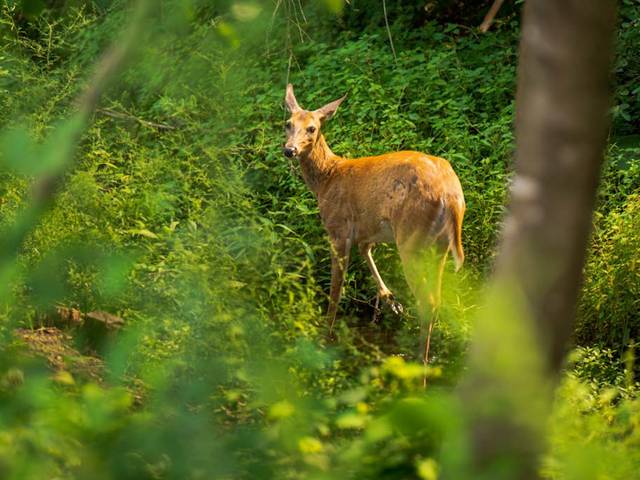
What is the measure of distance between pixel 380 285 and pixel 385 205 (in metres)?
0.64

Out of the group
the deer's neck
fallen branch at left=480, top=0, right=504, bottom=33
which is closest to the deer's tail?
the deer's neck

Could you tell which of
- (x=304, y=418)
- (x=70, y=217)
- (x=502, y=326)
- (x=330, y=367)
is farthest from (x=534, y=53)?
(x=70, y=217)

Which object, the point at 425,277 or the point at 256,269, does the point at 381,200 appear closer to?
the point at 425,277

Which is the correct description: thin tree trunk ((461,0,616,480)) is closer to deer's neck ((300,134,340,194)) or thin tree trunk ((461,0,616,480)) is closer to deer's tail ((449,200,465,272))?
deer's tail ((449,200,465,272))

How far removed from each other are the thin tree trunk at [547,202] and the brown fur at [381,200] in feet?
13.1

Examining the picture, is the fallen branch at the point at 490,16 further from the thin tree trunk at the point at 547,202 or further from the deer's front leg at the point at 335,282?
the thin tree trunk at the point at 547,202

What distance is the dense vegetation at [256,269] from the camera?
3705 mm

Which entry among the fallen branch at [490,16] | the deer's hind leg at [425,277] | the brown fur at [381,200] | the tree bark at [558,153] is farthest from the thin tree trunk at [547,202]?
the fallen branch at [490,16]

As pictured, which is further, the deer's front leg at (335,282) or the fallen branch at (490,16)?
the fallen branch at (490,16)

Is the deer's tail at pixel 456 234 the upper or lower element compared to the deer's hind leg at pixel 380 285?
upper

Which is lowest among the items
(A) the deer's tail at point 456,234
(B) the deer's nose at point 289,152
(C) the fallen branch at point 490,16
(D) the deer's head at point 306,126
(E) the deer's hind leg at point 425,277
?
(E) the deer's hind leg at point 425,277

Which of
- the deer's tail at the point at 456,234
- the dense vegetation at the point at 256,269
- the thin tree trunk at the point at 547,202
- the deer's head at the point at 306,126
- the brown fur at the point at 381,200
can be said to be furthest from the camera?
the deer's head at the point at 306,126

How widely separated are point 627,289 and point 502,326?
16.8 ft

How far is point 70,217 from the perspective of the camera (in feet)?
24.5
